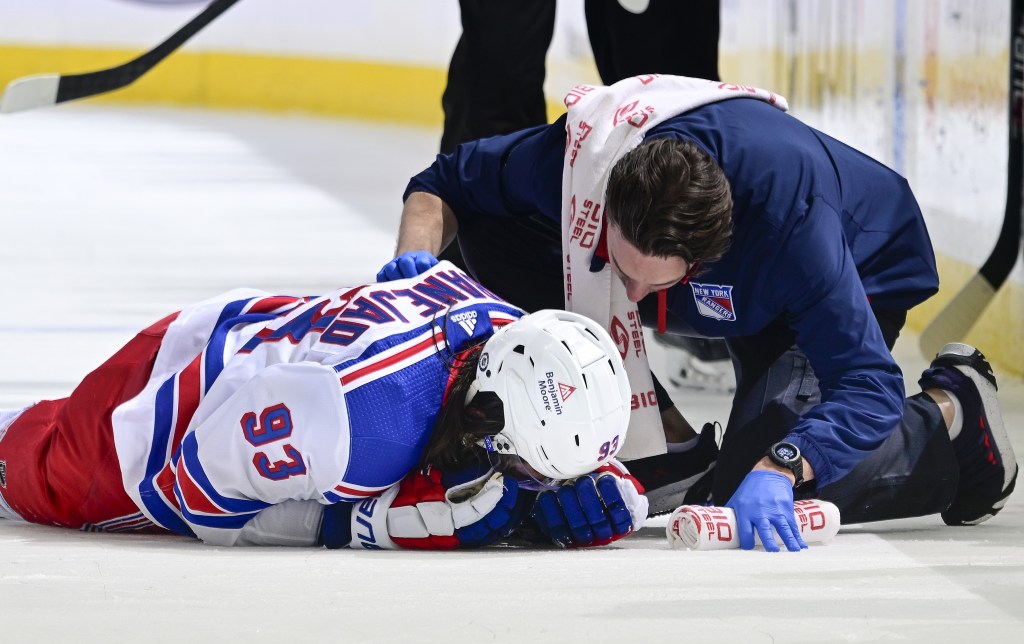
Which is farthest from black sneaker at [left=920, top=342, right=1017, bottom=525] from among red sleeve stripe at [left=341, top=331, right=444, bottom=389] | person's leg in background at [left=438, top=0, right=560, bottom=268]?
person's leg in background at [left=438, top=0, right=560, bottom=268]

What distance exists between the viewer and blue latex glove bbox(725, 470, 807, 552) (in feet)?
6.62

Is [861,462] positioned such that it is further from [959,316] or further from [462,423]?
[959,316]

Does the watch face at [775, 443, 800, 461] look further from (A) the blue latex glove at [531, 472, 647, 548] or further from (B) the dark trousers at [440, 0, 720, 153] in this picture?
(B) the dark trousers at [440, 0, 720, 153]

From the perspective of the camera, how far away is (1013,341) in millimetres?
3762

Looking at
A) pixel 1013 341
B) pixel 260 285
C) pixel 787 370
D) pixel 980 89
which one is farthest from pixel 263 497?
pixel 260 285

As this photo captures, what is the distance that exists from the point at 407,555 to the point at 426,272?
0.41 meters

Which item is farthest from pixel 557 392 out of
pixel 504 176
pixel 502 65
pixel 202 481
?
pixel 502 65

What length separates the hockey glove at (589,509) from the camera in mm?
2033

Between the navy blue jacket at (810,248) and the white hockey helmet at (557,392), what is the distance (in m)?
0.38

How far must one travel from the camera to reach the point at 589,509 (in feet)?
6.66

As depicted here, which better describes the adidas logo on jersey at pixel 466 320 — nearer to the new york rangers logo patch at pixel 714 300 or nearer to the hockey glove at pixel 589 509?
the hockey glove at pixel 589 509

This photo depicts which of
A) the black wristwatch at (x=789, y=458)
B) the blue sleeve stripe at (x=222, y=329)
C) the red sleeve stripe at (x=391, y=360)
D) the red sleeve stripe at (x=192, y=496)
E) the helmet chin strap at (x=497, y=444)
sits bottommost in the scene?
the black wristwatch at (x=789, y=458)

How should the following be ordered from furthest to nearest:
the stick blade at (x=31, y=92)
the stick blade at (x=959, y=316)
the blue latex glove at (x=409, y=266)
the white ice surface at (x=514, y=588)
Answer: the stick blade at (x=31, y=92)
the stick blade at (x=959, y=316)
the blue latex glove at (x=409, y=266)
the white ice surface at (x=514, y=588)

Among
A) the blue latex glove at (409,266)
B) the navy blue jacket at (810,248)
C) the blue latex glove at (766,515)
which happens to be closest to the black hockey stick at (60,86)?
the navy blue jacket at (810,248)
